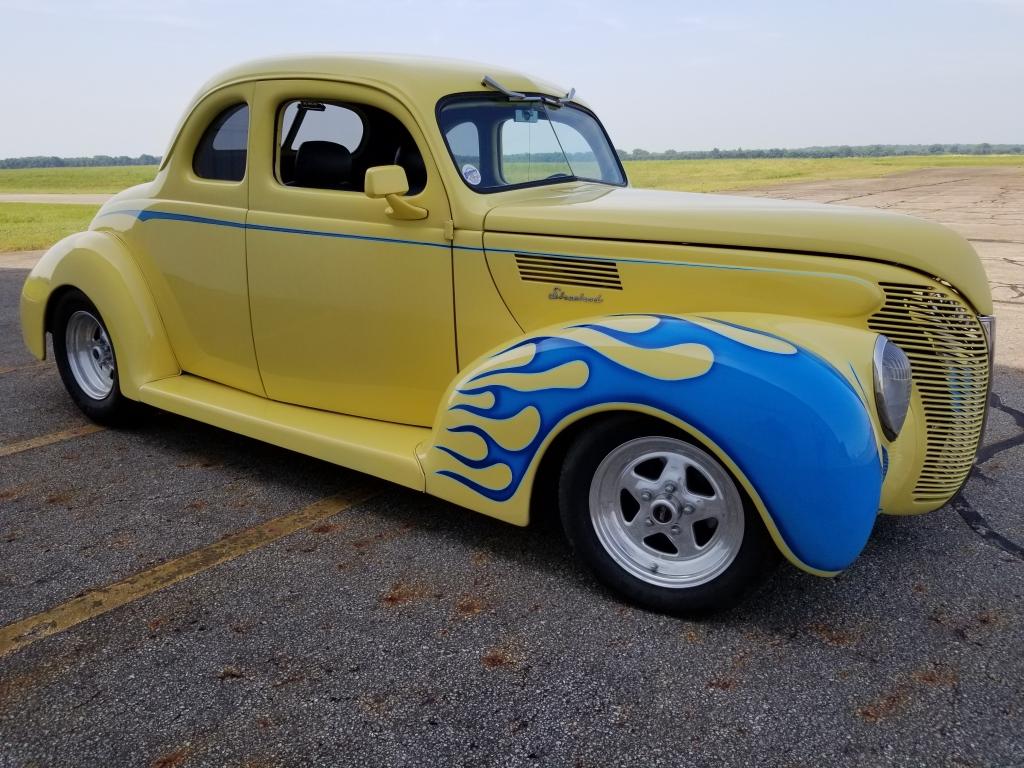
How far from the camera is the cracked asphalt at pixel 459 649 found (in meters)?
2.19

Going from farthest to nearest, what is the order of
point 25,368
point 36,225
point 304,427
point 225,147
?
point 36,225, point 25,368, point 225,147, point 304,427

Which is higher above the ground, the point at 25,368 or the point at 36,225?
the point at 25,368

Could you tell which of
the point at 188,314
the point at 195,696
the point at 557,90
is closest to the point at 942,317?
the point at 557,90

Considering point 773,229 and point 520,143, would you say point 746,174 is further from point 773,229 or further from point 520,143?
point 773,229

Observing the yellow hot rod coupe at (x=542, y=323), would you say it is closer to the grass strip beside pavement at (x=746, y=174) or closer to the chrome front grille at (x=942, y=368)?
the chrome front grille at (x=942, y=368)

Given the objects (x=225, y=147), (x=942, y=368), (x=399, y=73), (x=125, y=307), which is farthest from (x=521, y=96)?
(x=125, y=307)

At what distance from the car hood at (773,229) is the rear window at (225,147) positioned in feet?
4.76

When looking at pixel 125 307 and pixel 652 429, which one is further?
pixel 125 307

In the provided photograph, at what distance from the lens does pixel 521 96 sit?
380 cm

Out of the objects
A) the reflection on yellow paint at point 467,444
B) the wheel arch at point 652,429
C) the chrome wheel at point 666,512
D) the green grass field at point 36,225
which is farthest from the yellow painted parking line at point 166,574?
the green grass field at point 36,225

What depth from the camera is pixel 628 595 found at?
2.80 meters

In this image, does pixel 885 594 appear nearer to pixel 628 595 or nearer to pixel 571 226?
pixel 628 595

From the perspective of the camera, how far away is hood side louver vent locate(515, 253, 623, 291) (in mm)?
3027

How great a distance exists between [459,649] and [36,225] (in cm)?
2262
